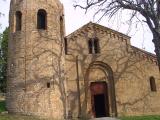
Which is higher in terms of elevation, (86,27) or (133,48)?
(86,27)

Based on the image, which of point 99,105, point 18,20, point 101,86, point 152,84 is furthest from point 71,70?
point 152,84

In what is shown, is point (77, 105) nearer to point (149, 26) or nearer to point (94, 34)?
point (94, 34)

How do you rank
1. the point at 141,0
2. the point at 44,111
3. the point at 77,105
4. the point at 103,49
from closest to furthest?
the point at 141,0
the point at 44,111
the point at 77,105
the point at 103,49

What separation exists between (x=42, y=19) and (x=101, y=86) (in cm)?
710

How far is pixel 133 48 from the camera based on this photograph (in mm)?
23625

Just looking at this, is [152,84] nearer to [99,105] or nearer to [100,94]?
[100,94]

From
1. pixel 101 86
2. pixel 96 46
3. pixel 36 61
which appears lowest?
pixel 101 86

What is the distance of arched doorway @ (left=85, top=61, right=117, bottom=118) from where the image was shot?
22.2 metres

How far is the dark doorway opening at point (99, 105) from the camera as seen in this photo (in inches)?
923

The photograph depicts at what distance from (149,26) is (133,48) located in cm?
1144

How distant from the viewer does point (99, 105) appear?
950 inches

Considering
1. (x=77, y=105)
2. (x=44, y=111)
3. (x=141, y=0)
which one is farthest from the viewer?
(x=77, y=105)

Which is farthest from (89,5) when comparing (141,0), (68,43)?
(68,43)

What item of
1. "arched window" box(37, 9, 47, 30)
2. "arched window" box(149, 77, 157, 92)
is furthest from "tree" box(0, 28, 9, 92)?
"arched window" box(149, 77, 157, 92)
